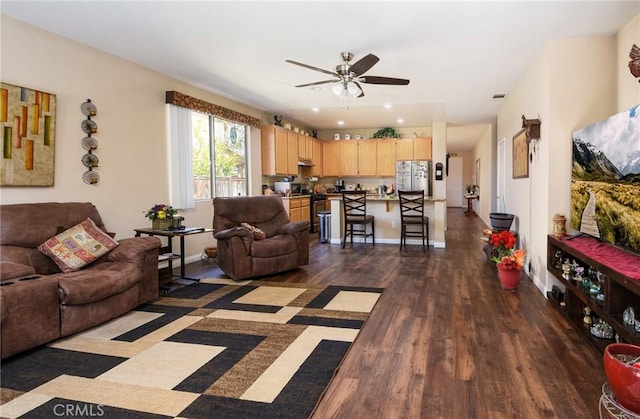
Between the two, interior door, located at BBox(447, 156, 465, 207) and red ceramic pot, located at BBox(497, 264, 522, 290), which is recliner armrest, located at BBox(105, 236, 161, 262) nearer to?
red ceramic pot, located at BBox(497, 264, 522, 290)

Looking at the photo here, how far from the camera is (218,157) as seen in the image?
626 cm

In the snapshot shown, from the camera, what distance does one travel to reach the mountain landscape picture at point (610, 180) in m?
2.33

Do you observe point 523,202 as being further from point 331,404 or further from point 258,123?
point 258,123

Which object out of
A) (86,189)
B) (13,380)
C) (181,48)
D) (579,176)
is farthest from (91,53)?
(579,176)

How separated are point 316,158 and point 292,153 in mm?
1516

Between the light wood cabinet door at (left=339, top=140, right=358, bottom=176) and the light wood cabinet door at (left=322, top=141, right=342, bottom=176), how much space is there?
10cm

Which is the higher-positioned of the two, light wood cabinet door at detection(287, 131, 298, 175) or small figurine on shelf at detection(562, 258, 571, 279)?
light wood cabinet door at detection(287, 131, 298, 175)

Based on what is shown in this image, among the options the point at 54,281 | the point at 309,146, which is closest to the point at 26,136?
the point at 54,281

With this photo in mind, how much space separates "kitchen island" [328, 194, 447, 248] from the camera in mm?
6660

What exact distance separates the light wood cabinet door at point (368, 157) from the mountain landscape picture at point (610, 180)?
6156 mm

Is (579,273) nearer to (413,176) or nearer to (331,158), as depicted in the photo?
(413,176)

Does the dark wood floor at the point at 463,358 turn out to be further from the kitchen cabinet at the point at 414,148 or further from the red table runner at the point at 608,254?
the kitchen cabinet at the point at 414,148

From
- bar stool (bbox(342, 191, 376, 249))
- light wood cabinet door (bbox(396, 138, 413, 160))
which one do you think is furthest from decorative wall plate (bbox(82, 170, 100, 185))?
light wood cabinet door (bbox(396, 138, 413, 160))

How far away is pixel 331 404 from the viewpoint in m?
1.94
